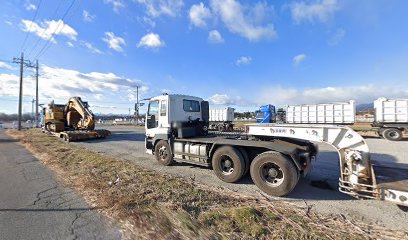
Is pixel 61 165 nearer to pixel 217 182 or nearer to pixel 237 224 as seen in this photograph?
pixel 217 182

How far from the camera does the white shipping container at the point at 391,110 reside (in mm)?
15180

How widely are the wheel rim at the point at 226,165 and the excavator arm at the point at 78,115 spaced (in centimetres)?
1459

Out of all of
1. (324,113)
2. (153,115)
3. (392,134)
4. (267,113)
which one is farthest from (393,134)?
(153,115)

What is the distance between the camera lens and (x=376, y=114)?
648 inches

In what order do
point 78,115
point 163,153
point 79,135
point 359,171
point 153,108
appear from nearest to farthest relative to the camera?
point 359,171 < point 163,153 < point 153,108 < point 79,135 < point 78,115

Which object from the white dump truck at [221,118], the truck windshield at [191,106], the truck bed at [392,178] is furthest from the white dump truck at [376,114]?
the truck windshield at [191,106]

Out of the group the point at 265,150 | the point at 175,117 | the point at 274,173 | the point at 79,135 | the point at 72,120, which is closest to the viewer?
the point at 274,173

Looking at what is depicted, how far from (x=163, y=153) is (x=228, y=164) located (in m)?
2.95

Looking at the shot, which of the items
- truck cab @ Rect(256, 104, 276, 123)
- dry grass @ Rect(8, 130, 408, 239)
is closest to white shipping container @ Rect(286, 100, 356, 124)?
truck cab @ Rect(256, 104, 276, 123)

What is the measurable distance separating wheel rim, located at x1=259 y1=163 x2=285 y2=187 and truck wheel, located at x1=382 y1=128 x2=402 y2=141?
50.3 ft

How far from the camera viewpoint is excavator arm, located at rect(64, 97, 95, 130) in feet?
57.5

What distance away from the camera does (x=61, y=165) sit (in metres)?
7.80

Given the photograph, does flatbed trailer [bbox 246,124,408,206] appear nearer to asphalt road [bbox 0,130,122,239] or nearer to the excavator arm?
asphalt road [bbox 0,130,122,239]

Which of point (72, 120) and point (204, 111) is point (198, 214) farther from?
point (72, 120)
